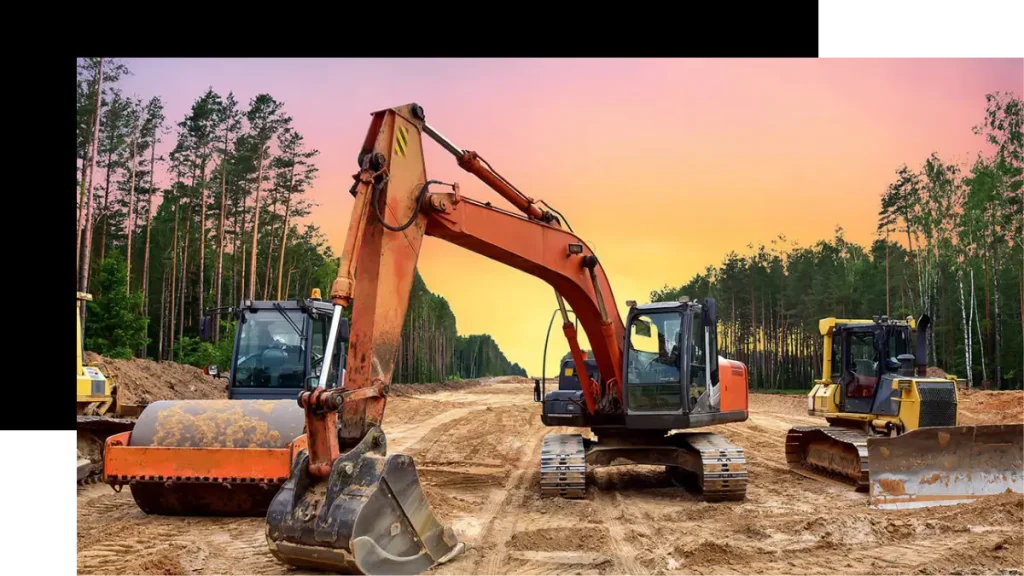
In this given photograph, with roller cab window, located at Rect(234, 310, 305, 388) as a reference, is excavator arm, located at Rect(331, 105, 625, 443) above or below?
above

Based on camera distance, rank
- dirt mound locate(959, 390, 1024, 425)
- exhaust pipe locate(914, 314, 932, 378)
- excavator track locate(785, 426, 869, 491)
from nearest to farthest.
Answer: excavator track locate(785, 426, 869, 491), exhaust pipe locate(914, 314, 932, 378), dirt mound locate(959, 390, 1024, 425)

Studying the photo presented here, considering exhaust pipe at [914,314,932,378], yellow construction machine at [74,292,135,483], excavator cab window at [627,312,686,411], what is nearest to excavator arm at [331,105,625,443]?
excavator cab window at [627,312,686,411]

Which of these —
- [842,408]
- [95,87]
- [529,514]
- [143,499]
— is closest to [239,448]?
[143,499]

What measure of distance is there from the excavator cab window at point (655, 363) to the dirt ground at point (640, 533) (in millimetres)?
1163

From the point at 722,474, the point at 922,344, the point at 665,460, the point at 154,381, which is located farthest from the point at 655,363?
the point at 154,381

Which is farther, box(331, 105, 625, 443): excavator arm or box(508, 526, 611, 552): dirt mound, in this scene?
box(508, 526, 611, 552): dirt mound

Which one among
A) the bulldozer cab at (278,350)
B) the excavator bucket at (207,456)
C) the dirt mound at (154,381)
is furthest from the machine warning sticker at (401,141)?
the dirt mound at (154,381)

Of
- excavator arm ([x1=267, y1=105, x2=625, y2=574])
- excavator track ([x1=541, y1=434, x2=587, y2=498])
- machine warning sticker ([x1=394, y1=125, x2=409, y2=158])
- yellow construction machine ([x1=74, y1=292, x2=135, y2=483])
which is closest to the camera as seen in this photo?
excavator arm ([x1=267, y1=105, x2=625, y2=574])

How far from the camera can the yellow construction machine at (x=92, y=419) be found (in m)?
10.0

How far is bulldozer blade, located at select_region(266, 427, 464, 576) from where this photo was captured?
15.9ft

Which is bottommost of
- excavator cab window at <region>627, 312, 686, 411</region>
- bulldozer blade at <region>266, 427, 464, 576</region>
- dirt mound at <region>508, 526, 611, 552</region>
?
dirt mound at <region>508, 526, 611, 552</region>

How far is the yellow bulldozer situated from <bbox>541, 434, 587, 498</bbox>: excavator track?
10.1 feet

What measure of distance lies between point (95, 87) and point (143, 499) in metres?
20.6

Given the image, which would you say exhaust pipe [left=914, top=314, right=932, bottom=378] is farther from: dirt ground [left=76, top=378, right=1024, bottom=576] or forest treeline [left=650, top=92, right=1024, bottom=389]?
forest treeline [left=650, top=92, right=1024, bottom=389]
